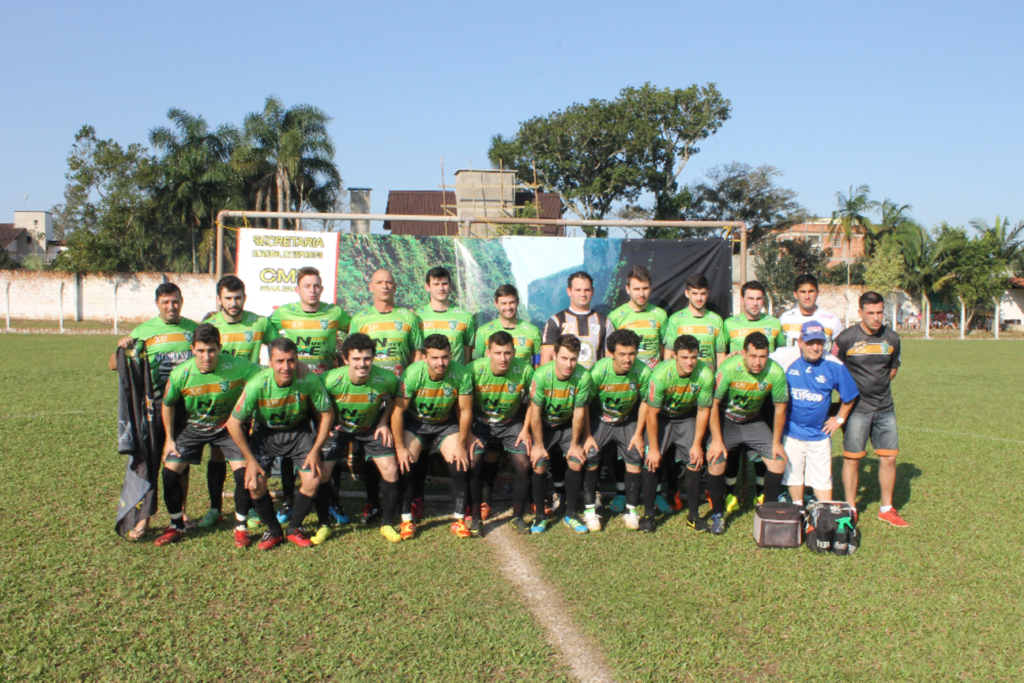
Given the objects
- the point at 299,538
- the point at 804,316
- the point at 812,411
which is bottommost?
the point at 299,538

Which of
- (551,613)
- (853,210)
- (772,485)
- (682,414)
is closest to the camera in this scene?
(551,613)

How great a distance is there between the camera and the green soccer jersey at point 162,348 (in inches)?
232

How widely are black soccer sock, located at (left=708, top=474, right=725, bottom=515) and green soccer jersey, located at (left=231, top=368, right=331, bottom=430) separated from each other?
319 cm

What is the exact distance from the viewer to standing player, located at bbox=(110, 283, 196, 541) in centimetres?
582

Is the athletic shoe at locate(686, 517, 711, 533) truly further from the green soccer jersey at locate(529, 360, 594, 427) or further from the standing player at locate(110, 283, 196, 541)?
the standing player at locate(110, 283, 196, 541)

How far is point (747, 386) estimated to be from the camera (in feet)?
19.7

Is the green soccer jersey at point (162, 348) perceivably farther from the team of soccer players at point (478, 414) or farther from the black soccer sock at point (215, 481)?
the black soccer sock at point (215, 481)

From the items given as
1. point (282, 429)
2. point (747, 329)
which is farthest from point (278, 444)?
point (747, 329)

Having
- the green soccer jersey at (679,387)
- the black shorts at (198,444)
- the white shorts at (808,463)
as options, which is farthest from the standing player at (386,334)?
the white shorts at (808,463)

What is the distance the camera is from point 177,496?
5.57 meters

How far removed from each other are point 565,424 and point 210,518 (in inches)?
118

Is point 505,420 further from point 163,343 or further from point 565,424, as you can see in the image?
point 163,343

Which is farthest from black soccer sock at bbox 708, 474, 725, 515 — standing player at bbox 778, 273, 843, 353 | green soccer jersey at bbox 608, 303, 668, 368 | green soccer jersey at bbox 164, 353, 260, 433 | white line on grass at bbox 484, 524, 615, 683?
green soccer jersey at bbox 164, 353, 260, 433

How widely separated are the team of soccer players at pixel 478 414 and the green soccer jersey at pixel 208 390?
1 centimetres
